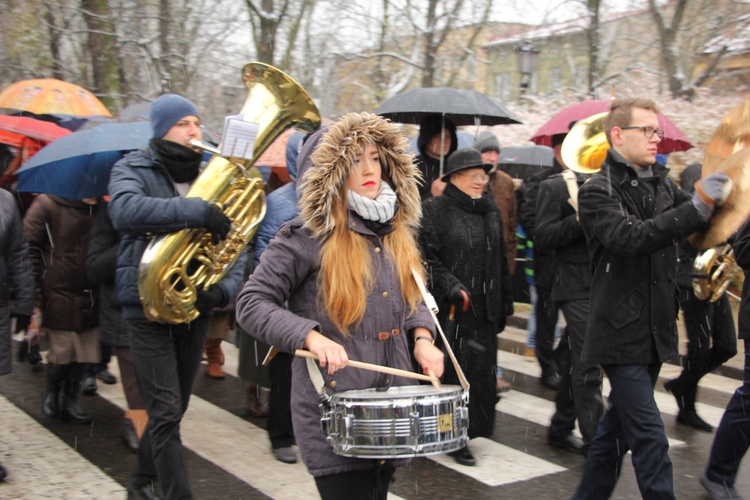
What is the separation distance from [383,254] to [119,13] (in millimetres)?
12752

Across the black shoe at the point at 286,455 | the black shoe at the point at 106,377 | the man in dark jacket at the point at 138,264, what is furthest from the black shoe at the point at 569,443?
the black shoe at the point at 106,377

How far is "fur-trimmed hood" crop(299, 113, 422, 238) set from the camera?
9.52 ft

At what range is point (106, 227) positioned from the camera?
198 inches

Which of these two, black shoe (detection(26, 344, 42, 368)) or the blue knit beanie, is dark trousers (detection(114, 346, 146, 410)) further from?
black shoe (detection(26, 344, 42, 368))

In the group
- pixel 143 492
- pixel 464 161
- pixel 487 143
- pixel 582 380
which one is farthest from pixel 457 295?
pixel 487 143

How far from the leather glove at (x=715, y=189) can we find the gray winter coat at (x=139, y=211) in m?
2.26

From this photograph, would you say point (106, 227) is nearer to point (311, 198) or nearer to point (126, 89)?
point (311, 198)

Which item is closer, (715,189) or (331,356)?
(331,356)

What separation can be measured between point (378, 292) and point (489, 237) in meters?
2.38

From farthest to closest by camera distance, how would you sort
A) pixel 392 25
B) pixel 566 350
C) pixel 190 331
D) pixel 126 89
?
pixel 392 25 → pixel 126 89 → pixel 566 350 → pixel 190 331

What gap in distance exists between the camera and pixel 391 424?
2613mm

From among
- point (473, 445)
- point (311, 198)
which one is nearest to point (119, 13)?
point (473, 445)

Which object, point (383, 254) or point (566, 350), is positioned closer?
point (383, 254)

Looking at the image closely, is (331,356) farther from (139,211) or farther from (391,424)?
(139,211)
